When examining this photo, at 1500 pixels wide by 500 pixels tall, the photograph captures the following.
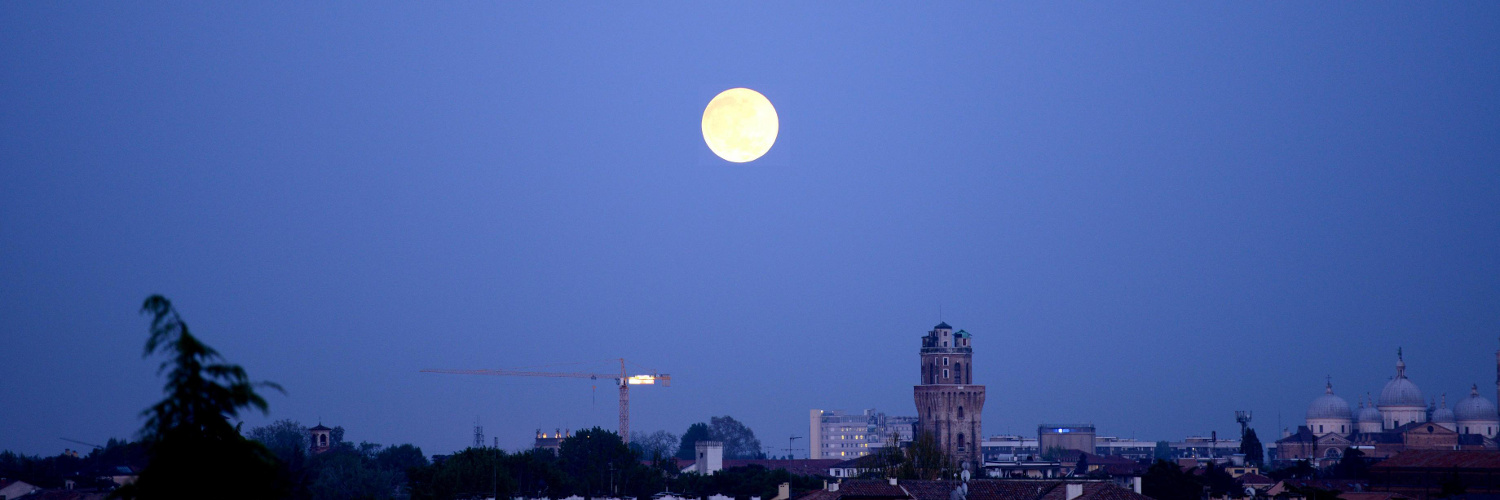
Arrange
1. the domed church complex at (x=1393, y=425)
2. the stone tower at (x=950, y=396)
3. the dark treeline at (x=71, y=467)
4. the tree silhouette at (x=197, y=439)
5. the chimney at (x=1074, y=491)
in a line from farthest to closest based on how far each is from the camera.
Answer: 1. the domed church complex at (x=1393, y=425)
2. the stone tower at (x=950, y=396)
3. the dark treeline at (x=71, y=467)
4. the chimney at (x=1074, y=491)
5. the tree silhouette at (x=197, y=439)

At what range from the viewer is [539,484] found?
280ft

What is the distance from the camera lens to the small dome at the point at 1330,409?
19412 cm

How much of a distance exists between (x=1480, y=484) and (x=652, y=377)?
115 meters

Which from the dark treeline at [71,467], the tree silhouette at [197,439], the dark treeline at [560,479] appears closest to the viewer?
the tree silhouette at [197,439]

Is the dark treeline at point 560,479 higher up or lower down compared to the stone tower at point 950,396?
lower down

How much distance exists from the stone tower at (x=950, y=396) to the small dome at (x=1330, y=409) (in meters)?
72.1

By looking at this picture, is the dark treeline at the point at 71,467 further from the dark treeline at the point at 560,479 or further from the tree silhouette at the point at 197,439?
the tree silhouette at the point at 197,439

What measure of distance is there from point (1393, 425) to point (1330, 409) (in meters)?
7.53

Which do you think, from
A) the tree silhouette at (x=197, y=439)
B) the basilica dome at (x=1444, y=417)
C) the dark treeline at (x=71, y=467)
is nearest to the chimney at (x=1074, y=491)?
the tree silhouette at (x=197, y=439)

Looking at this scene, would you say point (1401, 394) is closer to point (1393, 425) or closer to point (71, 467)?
point (1393, 425)

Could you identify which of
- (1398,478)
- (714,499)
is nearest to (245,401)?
(714,499)

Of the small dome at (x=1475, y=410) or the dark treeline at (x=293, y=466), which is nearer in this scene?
the dark treeline at (x=293, y=466)

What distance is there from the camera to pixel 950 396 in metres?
140

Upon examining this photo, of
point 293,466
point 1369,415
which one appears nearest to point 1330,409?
point 1369,415
